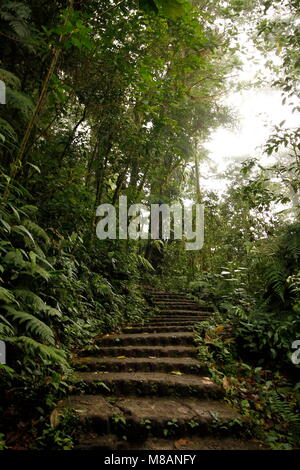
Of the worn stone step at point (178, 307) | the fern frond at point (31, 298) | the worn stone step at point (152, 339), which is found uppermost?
the fern frond at point (31, 298)

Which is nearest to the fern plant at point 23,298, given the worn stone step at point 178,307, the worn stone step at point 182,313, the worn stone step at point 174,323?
the worn stone step at point 174,323

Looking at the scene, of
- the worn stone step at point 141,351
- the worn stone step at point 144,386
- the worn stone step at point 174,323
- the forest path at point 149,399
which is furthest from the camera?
the worn stone step at point 174,323

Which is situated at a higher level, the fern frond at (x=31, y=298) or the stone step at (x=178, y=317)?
the fern frond at (x=31, y=298)

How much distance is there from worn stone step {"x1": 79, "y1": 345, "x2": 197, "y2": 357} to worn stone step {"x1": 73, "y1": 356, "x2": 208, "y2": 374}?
17 cm

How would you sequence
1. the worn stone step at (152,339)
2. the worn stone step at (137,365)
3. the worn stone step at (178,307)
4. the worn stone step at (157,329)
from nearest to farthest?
the worn stone step at (137,365) < the worn stone step at (152,339) < the worn stone step at (157,329) < the worn stone step at (178,307)

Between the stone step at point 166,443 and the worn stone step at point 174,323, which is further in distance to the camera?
the worn stone step at point 174,323

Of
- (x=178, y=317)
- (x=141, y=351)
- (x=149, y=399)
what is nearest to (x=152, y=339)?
(x=141, y=351)

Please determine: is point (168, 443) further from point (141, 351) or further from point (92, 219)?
point (92, 219)

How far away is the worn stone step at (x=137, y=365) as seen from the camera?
147 inches

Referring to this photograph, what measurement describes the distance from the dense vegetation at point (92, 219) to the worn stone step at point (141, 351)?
0.82 ft

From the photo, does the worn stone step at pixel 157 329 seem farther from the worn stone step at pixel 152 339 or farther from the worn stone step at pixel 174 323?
the worn stone step at pixel 152 339

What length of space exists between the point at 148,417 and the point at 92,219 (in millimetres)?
4232

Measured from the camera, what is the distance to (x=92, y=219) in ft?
20.7

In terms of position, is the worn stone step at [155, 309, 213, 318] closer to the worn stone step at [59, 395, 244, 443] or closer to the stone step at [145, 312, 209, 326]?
the stone step at [145, 312, 209, 326]
